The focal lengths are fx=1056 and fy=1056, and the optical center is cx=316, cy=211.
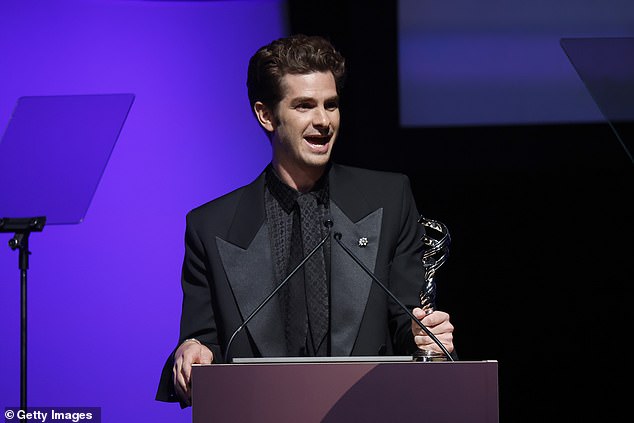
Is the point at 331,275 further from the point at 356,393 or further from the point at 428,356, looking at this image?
the point at 356,393

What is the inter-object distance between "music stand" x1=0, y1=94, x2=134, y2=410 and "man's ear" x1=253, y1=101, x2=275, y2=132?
1.08ft

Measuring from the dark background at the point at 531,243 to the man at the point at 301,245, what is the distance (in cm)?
56

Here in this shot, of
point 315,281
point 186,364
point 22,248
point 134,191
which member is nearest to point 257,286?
point 315,281

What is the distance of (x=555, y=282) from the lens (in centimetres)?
314

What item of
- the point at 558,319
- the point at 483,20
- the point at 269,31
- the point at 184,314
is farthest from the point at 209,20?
the point at 558,319

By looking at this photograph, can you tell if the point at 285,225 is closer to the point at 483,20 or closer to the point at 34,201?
the point at 34,201

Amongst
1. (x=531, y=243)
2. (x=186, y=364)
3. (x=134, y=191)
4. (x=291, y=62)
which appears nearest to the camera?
(x=186, y=364)

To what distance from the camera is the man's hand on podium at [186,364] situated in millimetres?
2092

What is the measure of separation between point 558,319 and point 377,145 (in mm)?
748

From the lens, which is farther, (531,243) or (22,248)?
(531,243)

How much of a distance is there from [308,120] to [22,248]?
718mm

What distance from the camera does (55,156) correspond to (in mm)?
2564

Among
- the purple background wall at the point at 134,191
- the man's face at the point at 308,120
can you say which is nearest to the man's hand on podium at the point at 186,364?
the man's face at the point at 308,120

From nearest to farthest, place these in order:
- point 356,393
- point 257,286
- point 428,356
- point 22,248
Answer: point 356,393
point 428,356
point 22,248
point 257,286
